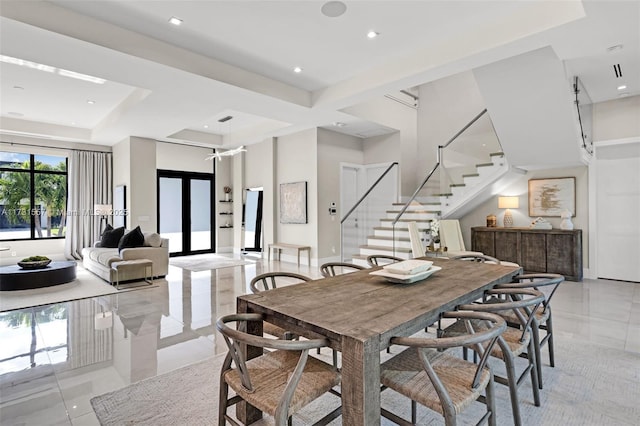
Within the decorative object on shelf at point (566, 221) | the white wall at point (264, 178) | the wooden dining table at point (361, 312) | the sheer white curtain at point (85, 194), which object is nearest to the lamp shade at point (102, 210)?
the sheer white curtain at point (85, 194)

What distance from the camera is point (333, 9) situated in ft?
11.4

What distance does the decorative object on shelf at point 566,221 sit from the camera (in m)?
6.11

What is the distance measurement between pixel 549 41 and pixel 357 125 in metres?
4.25

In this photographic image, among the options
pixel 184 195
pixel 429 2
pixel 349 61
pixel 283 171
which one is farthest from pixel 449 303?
pixel 184 195

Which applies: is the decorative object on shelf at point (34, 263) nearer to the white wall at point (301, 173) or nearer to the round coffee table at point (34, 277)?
the round coffee table at point (34, 277)

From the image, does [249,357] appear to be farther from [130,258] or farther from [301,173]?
[301,173]

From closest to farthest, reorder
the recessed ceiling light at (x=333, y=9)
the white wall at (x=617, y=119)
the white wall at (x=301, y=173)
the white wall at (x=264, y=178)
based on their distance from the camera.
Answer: the recessed ceiling light at (x=333, y=9) → the white wall at (x=617, y=119) → the white wall at (x=301, y=173) → the white wall at (x=264, y=178)

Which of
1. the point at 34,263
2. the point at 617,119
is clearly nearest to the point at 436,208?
the point at 617,119

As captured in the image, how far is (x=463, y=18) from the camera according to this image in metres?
3.66

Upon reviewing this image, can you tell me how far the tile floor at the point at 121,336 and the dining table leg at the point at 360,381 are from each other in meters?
1.70

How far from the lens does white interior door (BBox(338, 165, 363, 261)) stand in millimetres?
7484

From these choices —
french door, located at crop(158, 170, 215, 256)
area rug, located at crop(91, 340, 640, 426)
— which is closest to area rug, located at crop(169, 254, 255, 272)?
french door, located at crop(158, 170, 215, 256)

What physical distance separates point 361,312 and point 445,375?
20.2 inches

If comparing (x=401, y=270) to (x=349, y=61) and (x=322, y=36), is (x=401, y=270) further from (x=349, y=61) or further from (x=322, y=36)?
(x=349, y=61)
